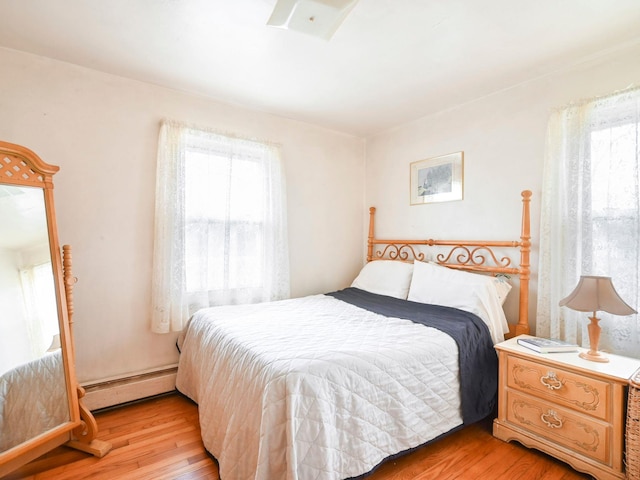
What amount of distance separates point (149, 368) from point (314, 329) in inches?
57.7

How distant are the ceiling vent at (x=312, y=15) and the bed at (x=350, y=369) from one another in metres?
1.58

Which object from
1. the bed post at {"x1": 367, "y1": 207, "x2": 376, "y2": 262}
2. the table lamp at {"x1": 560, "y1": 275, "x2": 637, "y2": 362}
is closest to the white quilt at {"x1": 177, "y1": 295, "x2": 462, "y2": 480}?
the table lamp at {"x1": 560, "y1": 275, "x2": 637, "y2": 362}

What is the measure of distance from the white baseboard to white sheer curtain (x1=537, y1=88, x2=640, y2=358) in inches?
110

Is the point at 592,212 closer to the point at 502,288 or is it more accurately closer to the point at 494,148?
the point at 502,288

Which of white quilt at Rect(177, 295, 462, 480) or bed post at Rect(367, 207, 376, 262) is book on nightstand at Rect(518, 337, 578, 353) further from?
bed post at Rect(367, 207, 376, 262)

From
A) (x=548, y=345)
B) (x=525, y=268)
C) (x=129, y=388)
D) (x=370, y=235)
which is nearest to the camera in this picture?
(x=548, y=345)

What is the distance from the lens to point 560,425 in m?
1.62

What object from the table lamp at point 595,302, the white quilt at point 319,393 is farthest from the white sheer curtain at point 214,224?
the table lamp at point 595,302

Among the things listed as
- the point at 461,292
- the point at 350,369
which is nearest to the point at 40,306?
the point at 350,369

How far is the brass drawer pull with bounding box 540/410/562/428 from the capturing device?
1.63 m

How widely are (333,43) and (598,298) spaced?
200cm

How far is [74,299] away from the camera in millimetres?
2123

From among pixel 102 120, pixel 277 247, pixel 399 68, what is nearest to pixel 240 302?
pixel 277 247

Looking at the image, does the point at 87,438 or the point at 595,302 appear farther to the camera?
the point at 87,438
